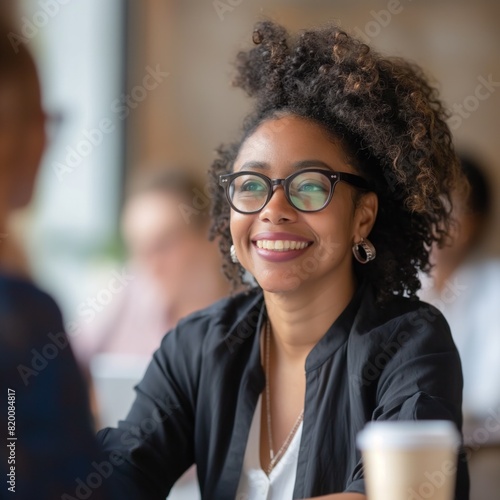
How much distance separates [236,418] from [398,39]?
3.45 m

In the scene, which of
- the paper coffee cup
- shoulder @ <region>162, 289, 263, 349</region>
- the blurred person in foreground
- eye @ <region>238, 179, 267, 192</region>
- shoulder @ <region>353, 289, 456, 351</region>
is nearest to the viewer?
the paper coffee cup

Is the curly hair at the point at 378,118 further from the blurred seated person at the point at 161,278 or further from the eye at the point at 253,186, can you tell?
the blurred seated person at the point at 161,278

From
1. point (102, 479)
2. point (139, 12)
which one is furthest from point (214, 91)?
point (102, 479)

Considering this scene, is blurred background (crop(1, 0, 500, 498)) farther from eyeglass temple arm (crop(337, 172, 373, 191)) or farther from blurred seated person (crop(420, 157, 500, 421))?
eyeglass temple arm (crop(337, 172, 373, 191))

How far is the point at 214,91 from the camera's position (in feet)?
15.1

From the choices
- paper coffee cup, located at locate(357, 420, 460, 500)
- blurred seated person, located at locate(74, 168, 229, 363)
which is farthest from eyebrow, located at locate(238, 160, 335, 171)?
blurred seated person, located at locate(74, 168, 229, 363)

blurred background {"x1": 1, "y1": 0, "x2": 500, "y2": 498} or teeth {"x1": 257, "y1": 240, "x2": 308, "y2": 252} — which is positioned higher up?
blurred background {"x1": 1, "y1": 0, "x2": 500, "y2": 498}

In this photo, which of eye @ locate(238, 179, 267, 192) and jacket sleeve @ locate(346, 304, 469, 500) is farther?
eye @ locate(238, 179, 267, 192)

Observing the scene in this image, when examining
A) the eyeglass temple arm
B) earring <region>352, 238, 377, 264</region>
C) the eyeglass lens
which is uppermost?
the eyeglass temple arm

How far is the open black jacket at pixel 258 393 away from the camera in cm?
144

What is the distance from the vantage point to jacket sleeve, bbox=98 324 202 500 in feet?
5.20

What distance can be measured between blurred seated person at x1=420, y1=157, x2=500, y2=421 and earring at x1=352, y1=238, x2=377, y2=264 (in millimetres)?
1183

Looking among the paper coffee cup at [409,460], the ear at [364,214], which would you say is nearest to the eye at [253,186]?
the ear at [364,214]

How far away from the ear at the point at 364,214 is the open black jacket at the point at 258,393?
0.13 m
